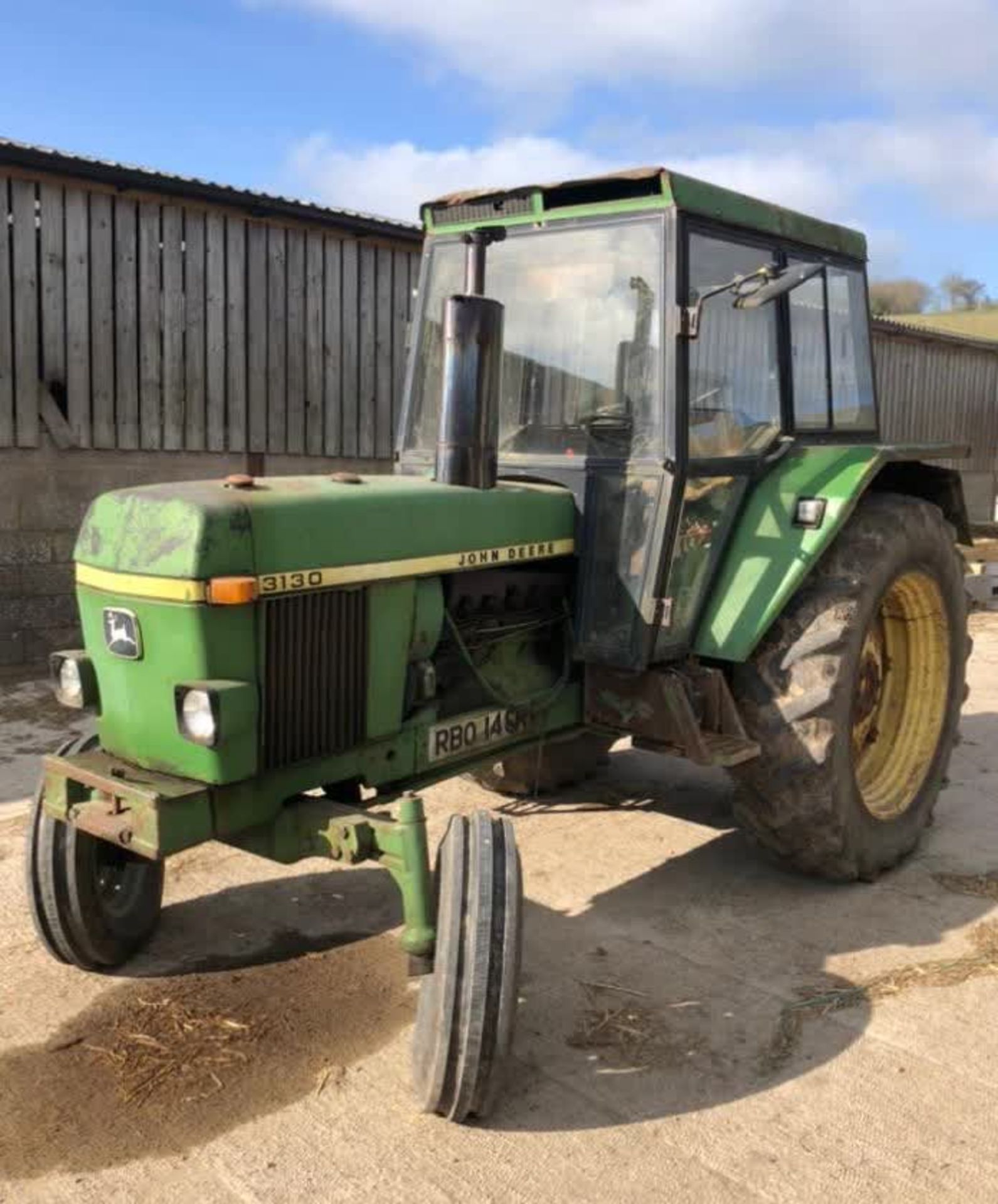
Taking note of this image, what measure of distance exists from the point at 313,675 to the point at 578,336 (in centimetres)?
157

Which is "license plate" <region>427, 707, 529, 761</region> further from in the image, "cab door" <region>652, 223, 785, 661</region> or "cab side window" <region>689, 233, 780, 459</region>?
"cab side window" <region>689, 233, 780, 459</region>

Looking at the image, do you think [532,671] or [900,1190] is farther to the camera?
[532,671]

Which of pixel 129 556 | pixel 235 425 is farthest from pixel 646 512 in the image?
pixel 235 425

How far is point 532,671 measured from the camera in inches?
161

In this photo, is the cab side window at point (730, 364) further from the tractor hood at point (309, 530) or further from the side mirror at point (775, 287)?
the tractor hood at point (309, 530)

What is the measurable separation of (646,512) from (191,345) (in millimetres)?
5533

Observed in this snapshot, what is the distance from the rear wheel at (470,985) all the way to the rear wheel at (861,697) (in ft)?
4.80

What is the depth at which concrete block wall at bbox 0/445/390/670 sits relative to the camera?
763cm

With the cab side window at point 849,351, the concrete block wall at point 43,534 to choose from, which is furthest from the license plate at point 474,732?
the concrete block wall at point 43,534

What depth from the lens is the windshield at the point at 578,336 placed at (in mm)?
3818

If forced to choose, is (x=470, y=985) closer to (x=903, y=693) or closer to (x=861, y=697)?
(x=861, y=697)

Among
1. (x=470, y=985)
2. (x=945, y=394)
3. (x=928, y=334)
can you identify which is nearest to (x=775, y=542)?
(x=470, y=985)

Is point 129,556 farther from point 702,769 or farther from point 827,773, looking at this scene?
point 702,769

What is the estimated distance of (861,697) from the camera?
182 inches
